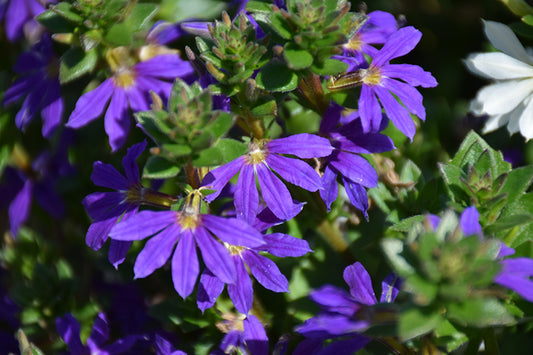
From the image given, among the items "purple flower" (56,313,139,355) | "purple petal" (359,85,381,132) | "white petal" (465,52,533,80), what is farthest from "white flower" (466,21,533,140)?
"purple flower" (56,313,139,355)

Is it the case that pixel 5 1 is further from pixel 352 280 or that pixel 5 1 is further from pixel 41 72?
pixel 352 280

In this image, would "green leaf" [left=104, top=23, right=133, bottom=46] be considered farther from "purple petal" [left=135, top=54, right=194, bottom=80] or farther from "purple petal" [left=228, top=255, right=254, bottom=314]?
"purple petal" [left=228, top=255, right=254, bottom=314]

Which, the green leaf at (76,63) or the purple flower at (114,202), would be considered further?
the green leaf at (76,63)

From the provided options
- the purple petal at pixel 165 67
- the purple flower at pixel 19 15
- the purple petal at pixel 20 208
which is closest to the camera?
the purple petal at pixel 165 67

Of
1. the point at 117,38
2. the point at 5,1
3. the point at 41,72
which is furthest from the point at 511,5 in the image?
the point at 5,1

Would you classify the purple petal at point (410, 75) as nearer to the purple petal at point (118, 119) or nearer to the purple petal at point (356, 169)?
the purple petal at point (356, 169)

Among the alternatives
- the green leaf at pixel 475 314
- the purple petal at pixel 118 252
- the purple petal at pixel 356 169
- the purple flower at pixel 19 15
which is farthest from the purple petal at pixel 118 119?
the green leaf at pixel 475 314
